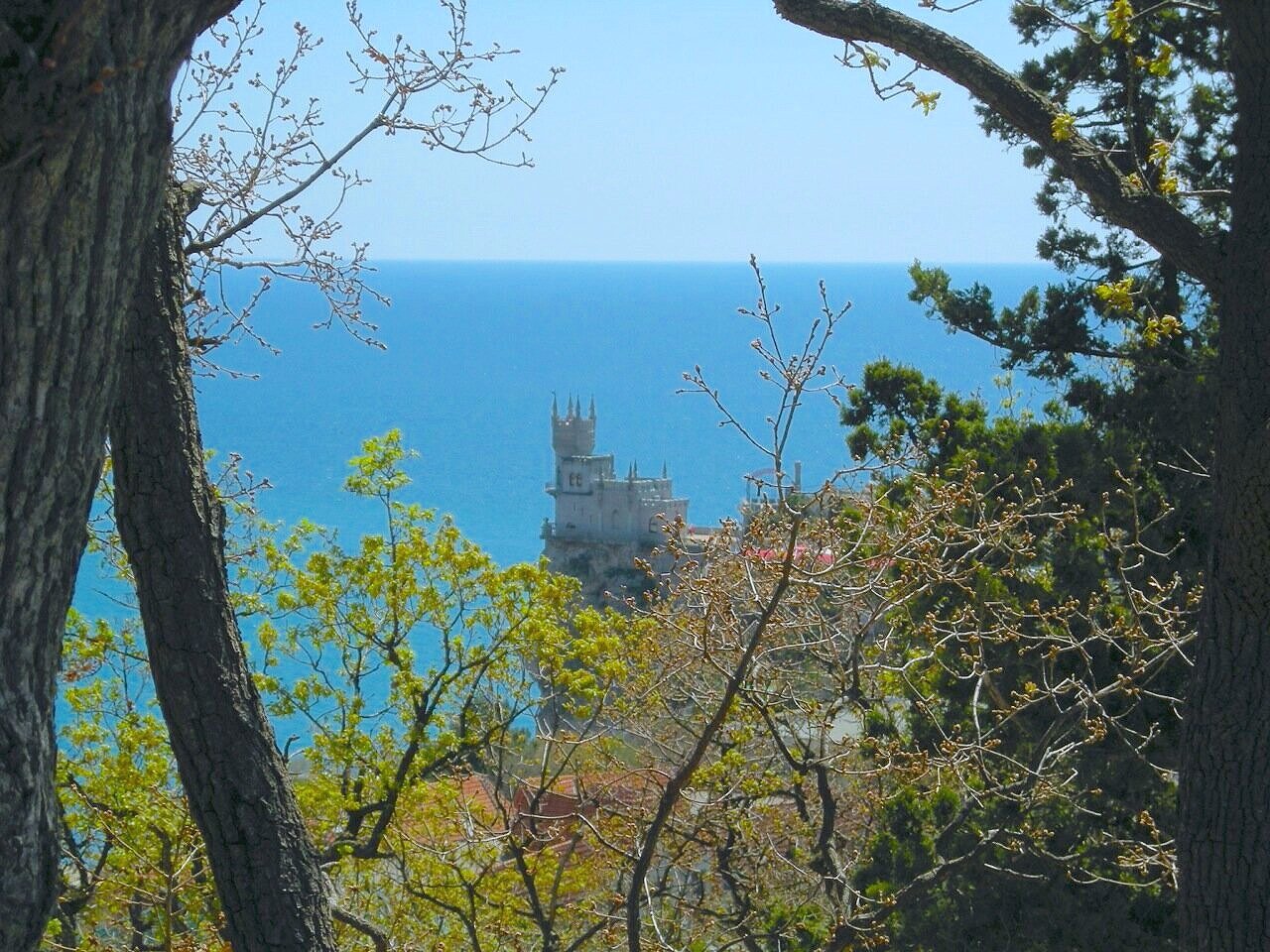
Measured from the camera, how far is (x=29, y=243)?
→ 1501mm

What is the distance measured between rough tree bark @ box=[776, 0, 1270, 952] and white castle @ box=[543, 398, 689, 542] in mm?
41525

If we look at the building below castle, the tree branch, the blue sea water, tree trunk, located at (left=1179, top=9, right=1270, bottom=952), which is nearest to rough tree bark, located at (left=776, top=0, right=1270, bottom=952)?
tree trunk, located at (left=1179, top=9, right=1270, bottom=952)

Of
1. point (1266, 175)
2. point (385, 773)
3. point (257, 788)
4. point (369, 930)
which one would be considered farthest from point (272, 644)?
point (1266, 175)

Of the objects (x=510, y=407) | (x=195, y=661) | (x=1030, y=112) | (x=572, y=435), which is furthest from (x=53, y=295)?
(x=510, y=407)

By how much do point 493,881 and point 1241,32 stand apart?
15.8 ft

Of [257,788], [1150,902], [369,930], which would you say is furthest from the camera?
[1150,902]

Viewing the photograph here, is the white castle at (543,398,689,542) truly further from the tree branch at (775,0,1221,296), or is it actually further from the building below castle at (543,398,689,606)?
the tree branch at (775,0,1221,296)

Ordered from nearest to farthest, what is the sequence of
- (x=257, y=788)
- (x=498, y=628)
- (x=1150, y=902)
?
(x=257, y=788), (x=498, y=628), (x=1150, y=902)

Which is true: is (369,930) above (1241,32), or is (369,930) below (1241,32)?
below

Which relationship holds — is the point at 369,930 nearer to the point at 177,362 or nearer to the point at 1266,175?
the point at 177,362

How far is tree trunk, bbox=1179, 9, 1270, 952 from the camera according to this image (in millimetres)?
2611

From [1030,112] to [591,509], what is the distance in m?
43.7

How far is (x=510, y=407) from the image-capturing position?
99750mm

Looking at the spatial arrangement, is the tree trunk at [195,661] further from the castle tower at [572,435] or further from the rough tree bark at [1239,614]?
the castle tower at [572,435]
